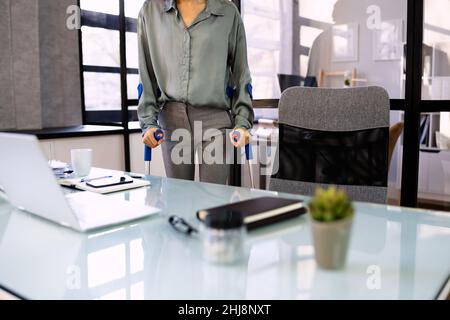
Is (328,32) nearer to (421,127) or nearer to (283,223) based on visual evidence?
(421,127)

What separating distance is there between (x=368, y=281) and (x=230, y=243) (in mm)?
217

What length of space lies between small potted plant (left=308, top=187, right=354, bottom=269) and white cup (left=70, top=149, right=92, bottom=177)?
1039 mm

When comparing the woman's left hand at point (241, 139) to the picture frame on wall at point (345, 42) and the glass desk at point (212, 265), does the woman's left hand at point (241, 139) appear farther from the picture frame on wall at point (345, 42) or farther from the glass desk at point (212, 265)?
the picture frame on wall at point (345, 42)

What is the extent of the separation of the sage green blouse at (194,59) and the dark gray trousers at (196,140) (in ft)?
0.15

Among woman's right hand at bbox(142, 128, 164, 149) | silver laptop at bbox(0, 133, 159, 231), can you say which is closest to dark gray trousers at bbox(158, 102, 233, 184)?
woman's right hand at bbox(142, 128, 164, 149)

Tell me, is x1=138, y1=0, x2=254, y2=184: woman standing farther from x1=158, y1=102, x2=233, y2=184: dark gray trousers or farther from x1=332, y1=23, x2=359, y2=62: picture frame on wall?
x1=332, y1=23, x2=359, y2=62: picture frame on wall

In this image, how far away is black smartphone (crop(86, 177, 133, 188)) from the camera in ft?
4.57

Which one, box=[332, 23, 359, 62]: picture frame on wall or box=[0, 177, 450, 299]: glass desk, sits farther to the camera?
box=[332, 23, 359, 62]: picture frame on wall

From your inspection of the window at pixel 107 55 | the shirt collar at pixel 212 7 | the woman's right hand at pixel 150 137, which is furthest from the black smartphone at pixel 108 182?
the window at pixel 107 55

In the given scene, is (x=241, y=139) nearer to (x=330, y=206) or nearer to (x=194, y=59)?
(x=194, y=59)

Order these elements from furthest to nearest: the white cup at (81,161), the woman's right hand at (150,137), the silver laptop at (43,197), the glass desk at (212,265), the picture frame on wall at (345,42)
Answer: the picture frame on wall at (345,42)
the woman's right hand at (150,137)
the white cup at (81,161)
the silver laptop at (43,197)
the glass desk at (212,265)

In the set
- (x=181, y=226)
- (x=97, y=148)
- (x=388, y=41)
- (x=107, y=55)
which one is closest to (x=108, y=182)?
(x=181, y=226)

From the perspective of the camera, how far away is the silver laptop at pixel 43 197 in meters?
0.89
